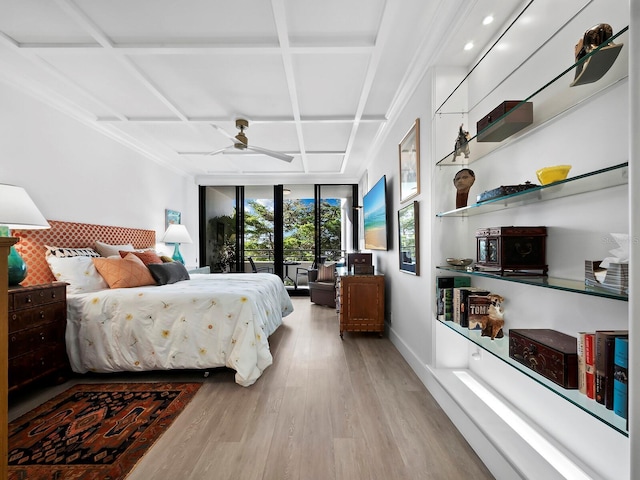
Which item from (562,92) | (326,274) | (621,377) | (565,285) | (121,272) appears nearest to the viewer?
(621,377)

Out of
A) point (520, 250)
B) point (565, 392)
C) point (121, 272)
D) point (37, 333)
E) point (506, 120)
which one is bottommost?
point (37, 333)

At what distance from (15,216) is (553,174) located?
133 inches

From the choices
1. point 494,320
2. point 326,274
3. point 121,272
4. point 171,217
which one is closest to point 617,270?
point 494,320

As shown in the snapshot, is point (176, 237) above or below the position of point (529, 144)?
below

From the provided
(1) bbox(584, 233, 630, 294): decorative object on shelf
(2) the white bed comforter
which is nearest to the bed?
(2) the white bed comforter

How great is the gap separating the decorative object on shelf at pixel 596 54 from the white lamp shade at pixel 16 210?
340 centimetres

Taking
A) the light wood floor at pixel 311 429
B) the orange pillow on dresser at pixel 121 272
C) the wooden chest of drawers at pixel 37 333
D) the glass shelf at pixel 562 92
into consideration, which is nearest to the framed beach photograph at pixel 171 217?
the orange pillow on dresser at pixel 121 272

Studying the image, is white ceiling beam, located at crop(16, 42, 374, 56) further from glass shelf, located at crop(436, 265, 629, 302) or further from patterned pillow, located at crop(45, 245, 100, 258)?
glass shelf, located at crop(436, 265, 629, 302)

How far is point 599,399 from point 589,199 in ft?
2.53

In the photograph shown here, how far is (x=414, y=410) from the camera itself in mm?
2045

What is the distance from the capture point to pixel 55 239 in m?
3.05

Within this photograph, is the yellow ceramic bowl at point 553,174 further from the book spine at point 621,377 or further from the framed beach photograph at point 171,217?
the framed beach photograph at point 171,217

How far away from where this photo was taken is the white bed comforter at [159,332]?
2.51m

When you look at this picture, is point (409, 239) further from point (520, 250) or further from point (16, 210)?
point (16, 210)
